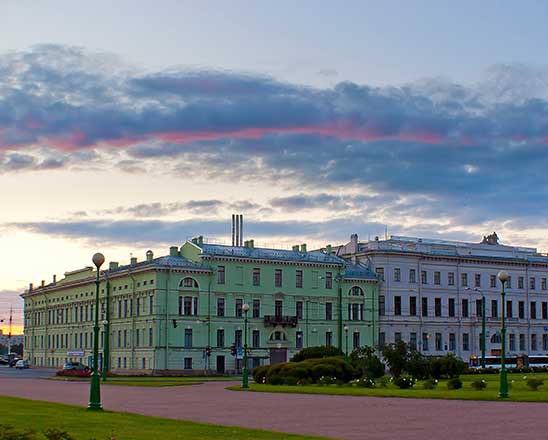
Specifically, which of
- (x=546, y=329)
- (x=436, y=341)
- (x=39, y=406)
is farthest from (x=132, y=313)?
(x=39, y=406)

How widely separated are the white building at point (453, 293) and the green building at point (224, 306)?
2.50m

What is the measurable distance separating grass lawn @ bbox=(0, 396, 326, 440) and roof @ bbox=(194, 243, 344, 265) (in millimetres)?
65675

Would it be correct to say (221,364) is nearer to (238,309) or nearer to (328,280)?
(238,309)

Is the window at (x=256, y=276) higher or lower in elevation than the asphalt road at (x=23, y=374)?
higher

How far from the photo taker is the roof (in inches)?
3775

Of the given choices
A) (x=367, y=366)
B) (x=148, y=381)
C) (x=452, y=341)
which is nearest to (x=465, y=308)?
(x=452, y=341)

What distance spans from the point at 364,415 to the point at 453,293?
8316cm

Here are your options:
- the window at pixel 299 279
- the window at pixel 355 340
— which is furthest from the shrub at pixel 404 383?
the window at pixel 355 340

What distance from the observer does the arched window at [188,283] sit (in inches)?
3649

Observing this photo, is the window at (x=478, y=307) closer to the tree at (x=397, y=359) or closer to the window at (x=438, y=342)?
the window at (x=438, y=342)

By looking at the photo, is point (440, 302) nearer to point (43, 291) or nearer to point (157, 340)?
point (157, 340)

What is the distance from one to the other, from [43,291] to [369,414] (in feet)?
328

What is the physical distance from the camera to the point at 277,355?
97062mm

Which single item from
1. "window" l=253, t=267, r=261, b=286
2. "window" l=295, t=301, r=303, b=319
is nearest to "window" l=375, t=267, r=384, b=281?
"window" l=295, t=301, r=303, b=319
